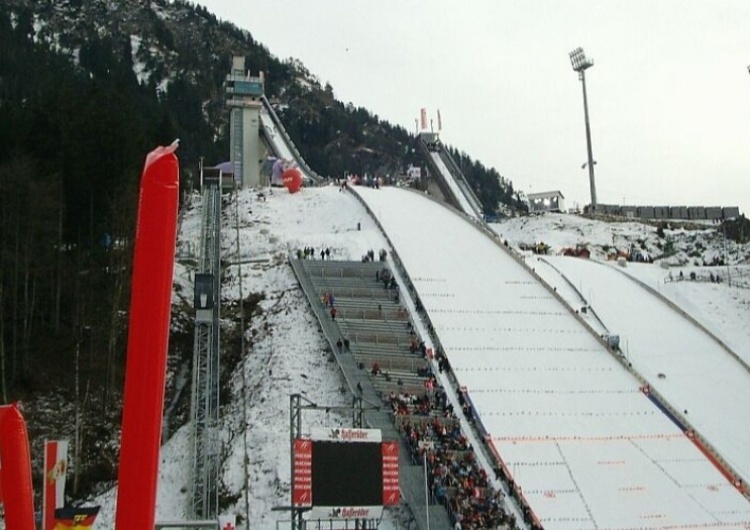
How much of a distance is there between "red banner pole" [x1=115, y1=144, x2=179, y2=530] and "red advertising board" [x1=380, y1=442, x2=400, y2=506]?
10.4 m

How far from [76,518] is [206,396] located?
1392 centimetres

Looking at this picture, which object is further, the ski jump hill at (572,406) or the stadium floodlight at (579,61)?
the stadium floodlight at (579,61)

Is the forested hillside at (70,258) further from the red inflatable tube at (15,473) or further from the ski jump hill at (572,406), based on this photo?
the red inflatable tube at (15,473)

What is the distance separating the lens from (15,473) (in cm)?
1055

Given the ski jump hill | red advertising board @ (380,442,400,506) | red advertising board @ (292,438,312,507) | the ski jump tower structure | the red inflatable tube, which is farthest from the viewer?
the ski jump tower structure

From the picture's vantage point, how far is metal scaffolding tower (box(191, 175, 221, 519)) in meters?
22.2

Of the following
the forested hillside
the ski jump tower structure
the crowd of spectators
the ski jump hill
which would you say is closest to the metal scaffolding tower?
the forested hillside

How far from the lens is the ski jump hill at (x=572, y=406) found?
24.3 metres

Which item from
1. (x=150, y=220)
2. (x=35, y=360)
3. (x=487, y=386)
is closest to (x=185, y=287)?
(x=35, y=360)

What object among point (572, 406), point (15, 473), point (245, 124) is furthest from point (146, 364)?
point (245, 124)

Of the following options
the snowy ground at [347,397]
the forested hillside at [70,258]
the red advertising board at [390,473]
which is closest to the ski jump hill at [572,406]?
the snowy ground at [347,397]

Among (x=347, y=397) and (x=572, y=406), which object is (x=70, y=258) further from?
(x=572, y=406)

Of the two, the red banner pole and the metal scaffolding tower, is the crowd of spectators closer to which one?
the metal scaffolding tower

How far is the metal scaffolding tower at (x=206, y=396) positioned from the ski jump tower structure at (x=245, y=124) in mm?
35470
